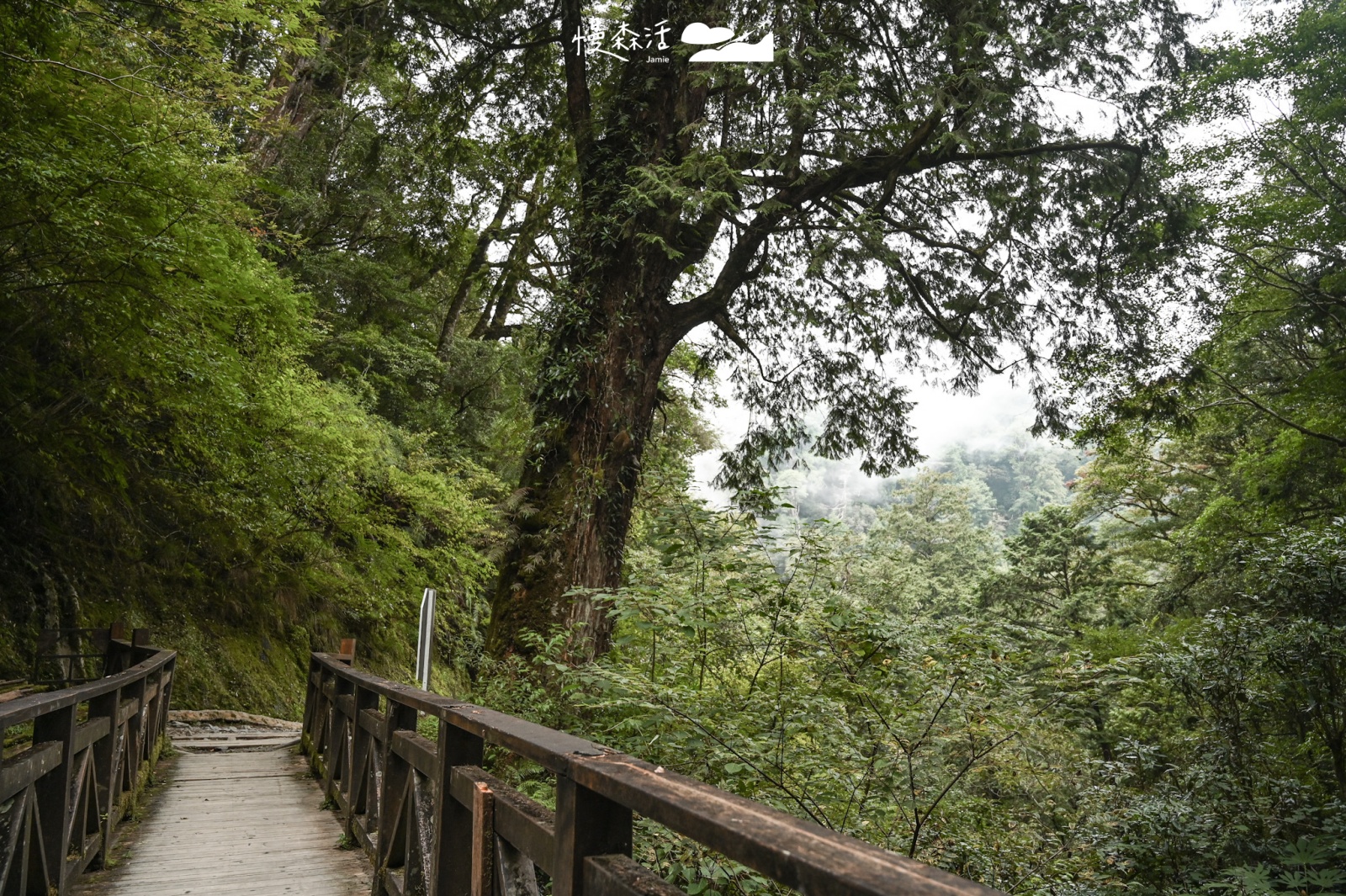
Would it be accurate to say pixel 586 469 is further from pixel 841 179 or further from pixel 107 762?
pixel 107 762

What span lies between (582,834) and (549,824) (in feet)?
1.32

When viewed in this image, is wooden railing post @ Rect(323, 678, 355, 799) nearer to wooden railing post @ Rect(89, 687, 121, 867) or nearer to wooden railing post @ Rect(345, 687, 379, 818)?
wooden railing post @ Rect(345, 687, 379, 818)

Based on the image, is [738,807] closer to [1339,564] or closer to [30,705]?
[30,705]

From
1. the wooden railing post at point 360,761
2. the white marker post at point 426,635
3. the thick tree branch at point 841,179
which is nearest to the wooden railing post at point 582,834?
the white marker post at point 426,635

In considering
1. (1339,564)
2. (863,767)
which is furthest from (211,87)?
(1339,564)

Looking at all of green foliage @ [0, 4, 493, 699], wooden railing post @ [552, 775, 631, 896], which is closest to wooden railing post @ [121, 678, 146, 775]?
green foliage @ [0, 4, 493, 699]

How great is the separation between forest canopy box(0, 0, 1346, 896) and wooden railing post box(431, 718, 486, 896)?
888 mm

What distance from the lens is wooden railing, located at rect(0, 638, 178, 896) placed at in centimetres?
276

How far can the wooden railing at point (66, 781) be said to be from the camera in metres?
2.76

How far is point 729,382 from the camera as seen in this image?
11.3 m

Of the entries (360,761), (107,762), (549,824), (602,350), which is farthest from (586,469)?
(549,824)

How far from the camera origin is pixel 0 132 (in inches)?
207

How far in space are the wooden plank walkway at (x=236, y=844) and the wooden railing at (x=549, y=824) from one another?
0.33 meters

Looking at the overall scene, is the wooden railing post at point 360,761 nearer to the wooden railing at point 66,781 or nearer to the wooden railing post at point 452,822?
the wooden railing at point 66,781
